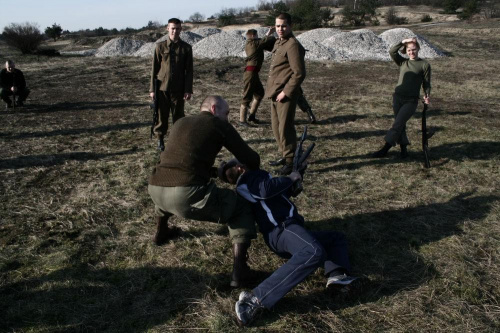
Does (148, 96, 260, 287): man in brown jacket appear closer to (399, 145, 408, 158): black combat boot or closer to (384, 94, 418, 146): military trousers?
(384, 94, 418, 146): military trousers

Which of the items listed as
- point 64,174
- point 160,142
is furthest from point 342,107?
point 64,174

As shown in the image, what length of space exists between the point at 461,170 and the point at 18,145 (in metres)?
7.10

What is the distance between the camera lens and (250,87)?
743cm

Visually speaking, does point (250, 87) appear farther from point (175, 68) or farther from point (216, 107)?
point (216, 107)

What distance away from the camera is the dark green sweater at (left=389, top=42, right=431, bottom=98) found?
551cm

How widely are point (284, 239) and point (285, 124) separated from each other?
247cm

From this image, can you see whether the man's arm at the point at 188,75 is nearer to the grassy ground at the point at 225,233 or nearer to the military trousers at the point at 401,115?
the grassy ground at the point at 225,233

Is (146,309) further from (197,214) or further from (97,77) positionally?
(97,77)

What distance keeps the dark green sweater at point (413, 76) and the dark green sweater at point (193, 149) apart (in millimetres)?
3577

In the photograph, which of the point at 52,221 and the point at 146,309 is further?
the point at 52,221

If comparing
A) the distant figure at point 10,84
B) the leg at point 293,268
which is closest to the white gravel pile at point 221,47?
the distant figure at point 10,84

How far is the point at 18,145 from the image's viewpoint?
21.3ft

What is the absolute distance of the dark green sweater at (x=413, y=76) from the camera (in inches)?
217

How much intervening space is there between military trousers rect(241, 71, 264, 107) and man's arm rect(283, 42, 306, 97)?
2516mm
